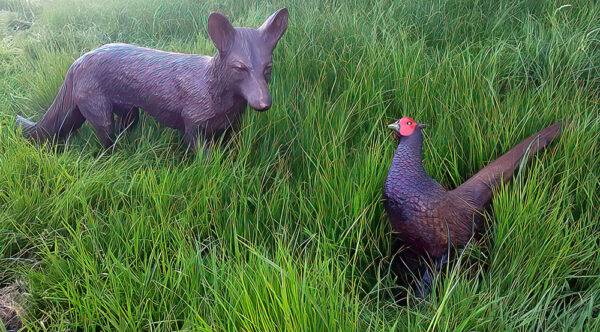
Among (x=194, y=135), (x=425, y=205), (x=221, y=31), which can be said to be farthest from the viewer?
(x=194, y=135)

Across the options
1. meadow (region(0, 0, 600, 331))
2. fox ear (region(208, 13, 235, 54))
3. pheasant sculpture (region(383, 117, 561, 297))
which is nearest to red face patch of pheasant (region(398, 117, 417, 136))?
pheasant sculpture (region(383, 117, 561, 297))

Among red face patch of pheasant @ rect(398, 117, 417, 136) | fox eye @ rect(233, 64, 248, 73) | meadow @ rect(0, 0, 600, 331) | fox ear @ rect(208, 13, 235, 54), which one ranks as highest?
fox ear @ rect(208, 13, 235, 54)

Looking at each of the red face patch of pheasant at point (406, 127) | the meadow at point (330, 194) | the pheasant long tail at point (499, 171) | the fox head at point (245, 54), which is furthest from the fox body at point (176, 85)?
the pheasant long tail at point (499, 171)

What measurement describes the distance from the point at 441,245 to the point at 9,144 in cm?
202

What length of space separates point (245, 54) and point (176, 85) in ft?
1.40

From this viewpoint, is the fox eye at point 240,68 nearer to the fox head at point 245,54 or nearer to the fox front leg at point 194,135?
the fox head at point 245,54

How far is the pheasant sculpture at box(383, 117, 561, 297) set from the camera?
5.20 feet

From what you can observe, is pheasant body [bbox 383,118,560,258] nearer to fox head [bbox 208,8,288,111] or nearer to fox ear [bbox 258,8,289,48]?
fox head [bbox 208,8,288,111]

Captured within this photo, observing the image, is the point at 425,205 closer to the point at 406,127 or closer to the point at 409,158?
the point at 409,158

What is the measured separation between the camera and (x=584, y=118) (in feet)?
6.59

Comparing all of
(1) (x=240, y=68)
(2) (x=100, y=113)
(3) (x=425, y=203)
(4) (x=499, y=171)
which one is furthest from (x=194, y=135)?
(4) (x=499, y=171)

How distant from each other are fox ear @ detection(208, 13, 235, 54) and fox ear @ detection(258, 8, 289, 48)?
0.51 ft

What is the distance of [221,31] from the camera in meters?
1.92

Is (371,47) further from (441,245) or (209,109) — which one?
(441,245)
